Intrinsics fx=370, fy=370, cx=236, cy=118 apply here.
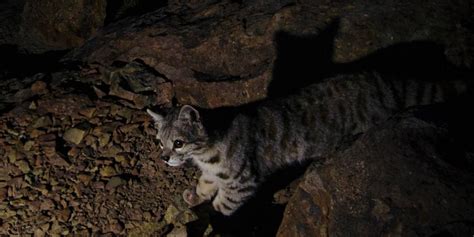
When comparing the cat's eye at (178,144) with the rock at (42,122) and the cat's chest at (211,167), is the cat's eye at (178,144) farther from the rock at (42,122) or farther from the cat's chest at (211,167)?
the rock at (42,122)

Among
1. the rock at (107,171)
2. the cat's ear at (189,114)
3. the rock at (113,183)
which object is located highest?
the cat's ear at (189,114)

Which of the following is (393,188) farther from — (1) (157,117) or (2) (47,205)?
(2) (47,205)

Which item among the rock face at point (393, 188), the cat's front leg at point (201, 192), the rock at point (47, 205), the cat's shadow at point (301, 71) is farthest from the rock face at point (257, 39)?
the rock face at point (393, 188)

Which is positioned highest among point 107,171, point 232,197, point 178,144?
point 178,144

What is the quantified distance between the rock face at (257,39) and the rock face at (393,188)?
115 inches

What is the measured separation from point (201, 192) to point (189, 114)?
1.24m

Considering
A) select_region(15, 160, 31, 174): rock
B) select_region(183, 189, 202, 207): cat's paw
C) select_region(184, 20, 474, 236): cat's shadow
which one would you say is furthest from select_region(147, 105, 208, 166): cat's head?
select_region(15, 160, 31, 174): rock

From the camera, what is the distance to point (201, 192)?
4781mm

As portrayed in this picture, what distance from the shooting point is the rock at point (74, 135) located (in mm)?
5062

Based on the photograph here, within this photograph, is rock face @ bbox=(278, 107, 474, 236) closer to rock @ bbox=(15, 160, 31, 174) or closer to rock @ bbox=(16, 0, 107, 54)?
rock @ bbox=(15, 160, 31, 174)

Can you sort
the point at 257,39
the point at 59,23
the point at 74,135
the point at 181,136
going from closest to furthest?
the point at 181,136, the point at 74,135, the point at 257,39, the point at 59,23

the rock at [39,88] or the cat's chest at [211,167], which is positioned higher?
the rock at [39,88]

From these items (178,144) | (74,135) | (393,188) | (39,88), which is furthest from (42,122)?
(393,188)

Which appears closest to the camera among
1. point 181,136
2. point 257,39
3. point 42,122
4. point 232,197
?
point 181,136
